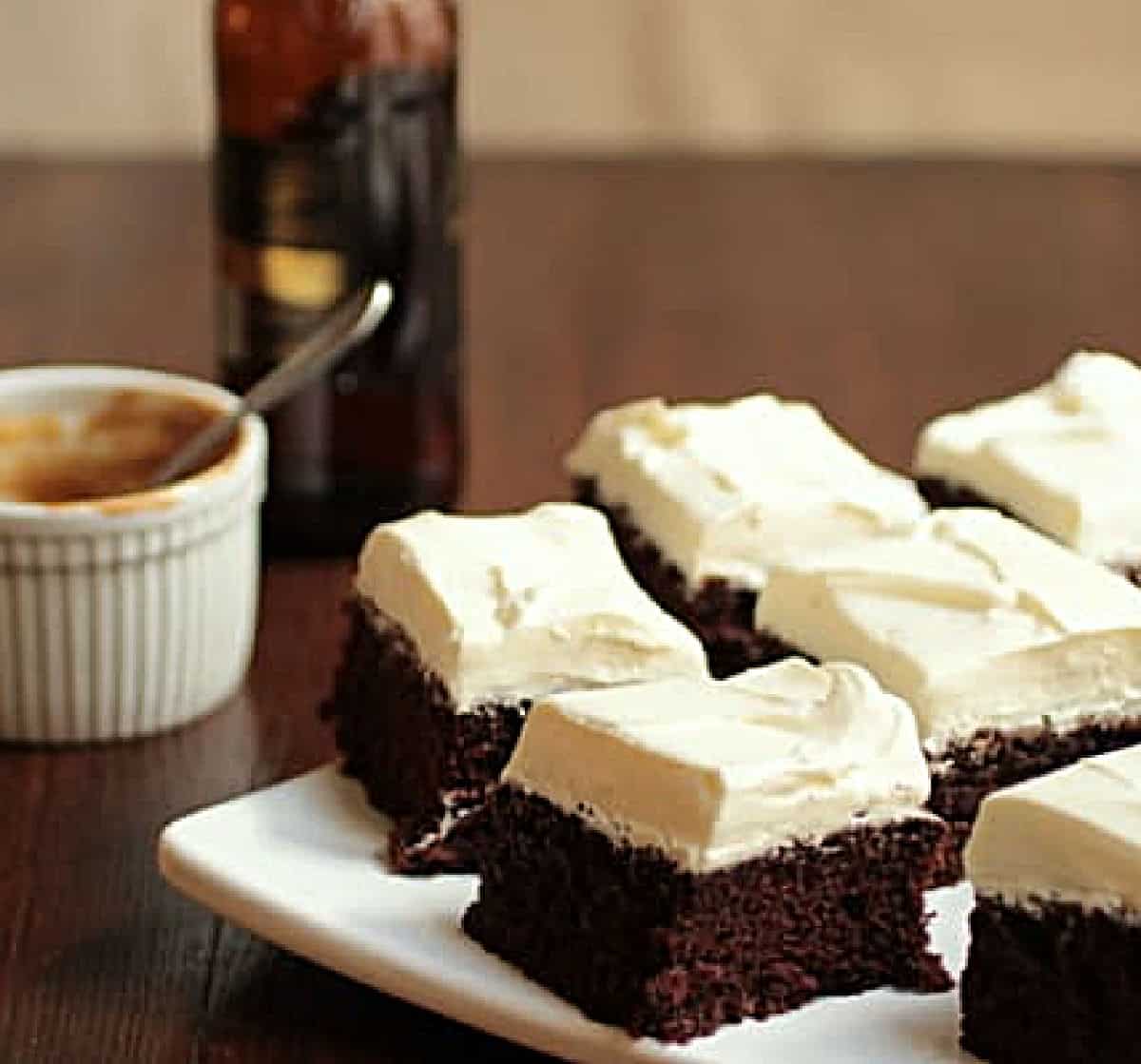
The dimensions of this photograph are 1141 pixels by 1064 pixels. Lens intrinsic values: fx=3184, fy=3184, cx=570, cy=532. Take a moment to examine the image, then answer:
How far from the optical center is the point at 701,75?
11.4 feet

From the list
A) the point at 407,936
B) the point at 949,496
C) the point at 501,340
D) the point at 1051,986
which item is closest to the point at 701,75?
the point at 501,340

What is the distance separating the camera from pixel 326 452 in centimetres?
219

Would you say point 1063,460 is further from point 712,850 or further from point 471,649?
point 712,850

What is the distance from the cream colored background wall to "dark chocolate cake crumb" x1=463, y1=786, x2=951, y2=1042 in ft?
6.55

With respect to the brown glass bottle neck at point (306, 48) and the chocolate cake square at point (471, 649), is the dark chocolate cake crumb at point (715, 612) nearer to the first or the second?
the chocolate cake square at point (471, 649)

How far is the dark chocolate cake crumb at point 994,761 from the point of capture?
1.63 m

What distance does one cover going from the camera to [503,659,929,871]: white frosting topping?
142 centimetres

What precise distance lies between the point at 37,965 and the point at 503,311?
1154 mm

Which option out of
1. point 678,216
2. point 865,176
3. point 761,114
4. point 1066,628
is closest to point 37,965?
point 1066,628

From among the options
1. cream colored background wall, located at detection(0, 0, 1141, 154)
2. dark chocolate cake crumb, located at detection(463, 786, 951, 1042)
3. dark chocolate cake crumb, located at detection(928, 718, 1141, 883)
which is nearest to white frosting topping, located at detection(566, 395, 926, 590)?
dark chocolate cake crumb, located at detection(928, 718, 1141, 883)

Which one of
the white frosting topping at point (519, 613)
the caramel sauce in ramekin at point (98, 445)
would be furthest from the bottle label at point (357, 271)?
the white frosting topping at point (519, 613)

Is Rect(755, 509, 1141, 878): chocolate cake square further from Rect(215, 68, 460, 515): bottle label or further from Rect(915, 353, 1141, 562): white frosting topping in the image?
Rect(215, 68, 460, 515): bottle label

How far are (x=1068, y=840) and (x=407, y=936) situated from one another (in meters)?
0.33

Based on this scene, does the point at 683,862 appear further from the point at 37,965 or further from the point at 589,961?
the point at 37,965
